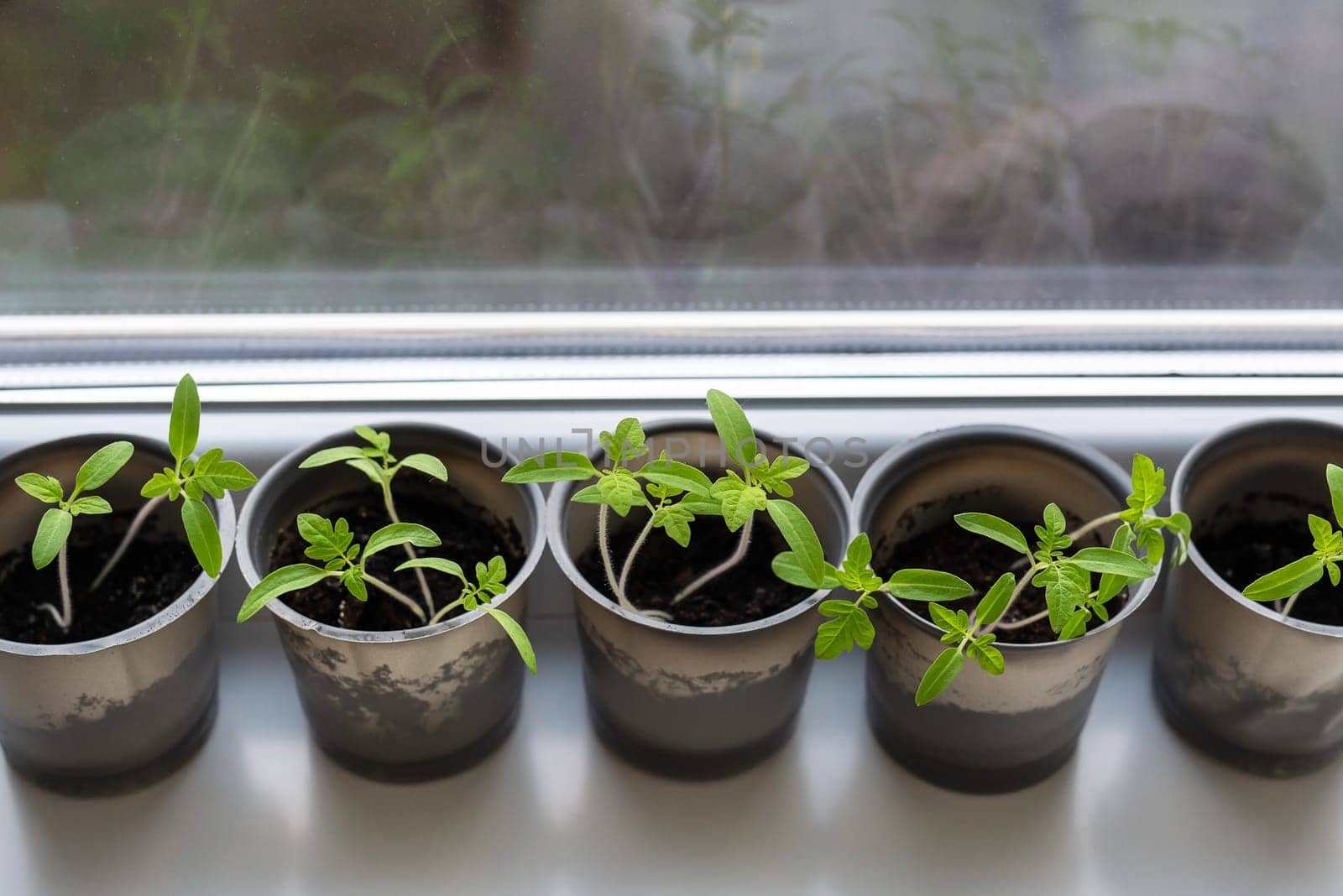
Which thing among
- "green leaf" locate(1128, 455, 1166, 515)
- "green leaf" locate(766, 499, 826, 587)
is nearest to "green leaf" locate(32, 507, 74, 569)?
"green leaf" locate(766, 499, 826, 587)

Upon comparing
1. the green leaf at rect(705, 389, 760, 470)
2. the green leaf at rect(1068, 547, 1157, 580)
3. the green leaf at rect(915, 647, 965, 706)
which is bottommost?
the green leaf at rect(915, 647, 965, 706)

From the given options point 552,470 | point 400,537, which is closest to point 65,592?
point 400,537

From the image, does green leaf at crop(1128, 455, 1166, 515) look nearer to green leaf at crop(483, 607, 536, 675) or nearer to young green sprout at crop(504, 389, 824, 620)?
young green sprout at crop(504, 389, 824, 620)

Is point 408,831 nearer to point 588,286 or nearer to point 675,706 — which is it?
point 675,706

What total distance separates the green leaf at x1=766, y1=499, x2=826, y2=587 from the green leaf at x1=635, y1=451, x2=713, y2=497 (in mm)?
45

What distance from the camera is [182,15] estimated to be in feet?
2.64

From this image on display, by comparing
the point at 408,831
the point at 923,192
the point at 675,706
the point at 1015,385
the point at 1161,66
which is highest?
the point at 1161,66

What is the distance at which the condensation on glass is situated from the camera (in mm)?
820

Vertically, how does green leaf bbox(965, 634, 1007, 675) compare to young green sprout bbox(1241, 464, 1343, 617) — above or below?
below

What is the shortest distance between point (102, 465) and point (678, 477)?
0.38 metres

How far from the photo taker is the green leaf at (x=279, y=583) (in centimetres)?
72

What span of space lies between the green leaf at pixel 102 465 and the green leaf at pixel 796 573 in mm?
427

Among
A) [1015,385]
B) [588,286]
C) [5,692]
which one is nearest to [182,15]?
[588,286]

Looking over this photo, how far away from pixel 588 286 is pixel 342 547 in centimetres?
32
